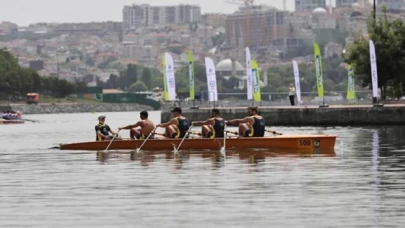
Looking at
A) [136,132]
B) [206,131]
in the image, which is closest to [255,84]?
[136,132]

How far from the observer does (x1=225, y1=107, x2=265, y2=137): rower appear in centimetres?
4634

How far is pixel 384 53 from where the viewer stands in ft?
279

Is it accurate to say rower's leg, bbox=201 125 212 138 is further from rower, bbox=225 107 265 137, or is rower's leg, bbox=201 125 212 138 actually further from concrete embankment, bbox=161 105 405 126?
concrete embankment, bbox=161 105 405 126

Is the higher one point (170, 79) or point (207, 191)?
point (170, 79)

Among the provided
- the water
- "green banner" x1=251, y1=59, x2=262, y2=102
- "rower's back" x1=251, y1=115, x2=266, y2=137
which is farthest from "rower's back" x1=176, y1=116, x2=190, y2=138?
"green banner" x1=251, y1=59, x2=262, y2=102

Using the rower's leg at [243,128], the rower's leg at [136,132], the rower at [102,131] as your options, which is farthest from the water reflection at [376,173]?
the rower at [102,131]

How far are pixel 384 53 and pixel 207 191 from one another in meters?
55.1

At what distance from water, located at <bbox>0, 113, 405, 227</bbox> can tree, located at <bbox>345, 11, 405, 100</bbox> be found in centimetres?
3994

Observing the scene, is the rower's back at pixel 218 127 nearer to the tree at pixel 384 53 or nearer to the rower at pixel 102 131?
the rower at pixel 102 131

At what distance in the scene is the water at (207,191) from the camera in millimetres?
26250

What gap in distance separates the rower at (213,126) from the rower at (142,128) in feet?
5.68

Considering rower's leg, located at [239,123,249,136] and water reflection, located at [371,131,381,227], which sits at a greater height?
rower's leg, located at [239,123,249,136]

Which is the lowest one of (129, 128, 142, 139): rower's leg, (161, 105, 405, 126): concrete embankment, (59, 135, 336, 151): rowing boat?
(161, 105, 405, 126): concrete embankment

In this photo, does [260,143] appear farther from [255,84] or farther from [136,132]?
[255,84]
